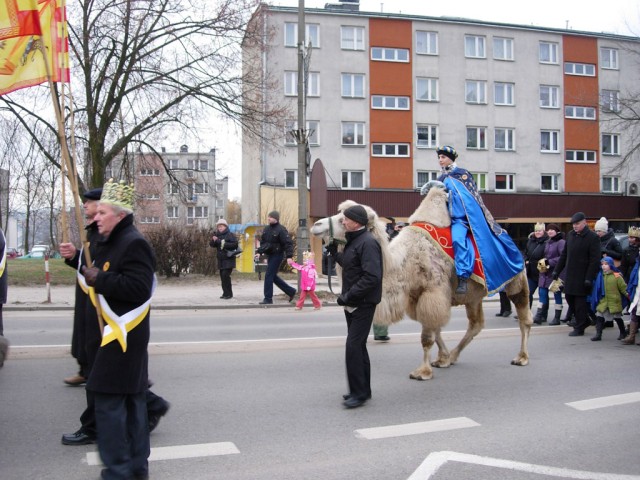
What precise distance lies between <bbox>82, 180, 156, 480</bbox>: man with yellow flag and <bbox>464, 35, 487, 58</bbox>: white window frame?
37.6 meters

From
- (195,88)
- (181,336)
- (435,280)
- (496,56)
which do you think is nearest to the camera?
(435,280)

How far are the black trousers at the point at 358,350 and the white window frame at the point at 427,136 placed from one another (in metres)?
32.1

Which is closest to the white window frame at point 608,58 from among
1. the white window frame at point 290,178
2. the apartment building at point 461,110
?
the apartment building at point 461,110

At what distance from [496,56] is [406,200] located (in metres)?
11.6

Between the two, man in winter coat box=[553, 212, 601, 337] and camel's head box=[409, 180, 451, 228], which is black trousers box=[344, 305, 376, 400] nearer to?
camel's head box=[409, 180, 451, 228]

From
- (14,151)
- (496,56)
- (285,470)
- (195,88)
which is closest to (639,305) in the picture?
(285,470)

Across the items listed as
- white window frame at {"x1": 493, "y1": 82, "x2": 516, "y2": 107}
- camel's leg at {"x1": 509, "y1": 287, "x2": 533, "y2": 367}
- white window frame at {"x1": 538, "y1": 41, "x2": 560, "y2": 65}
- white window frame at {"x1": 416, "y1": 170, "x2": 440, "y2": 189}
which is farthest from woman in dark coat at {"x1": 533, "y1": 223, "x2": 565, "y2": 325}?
white window frame at {"x1": 538, "y1": 41, "x2": 560, "y2": 65}

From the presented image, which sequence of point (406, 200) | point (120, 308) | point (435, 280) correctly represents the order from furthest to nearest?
point (406, 200)
point (435, 280)
point (120, 308)

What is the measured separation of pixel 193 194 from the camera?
2280 cm

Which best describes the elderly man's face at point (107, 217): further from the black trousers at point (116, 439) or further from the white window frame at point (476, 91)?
the white window frame at point (476, 91)

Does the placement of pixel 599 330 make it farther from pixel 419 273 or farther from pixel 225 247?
pixel 225 247

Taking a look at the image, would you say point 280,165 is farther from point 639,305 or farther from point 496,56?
point 639,305

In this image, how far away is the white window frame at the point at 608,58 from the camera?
4057 cm

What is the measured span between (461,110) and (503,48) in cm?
523
